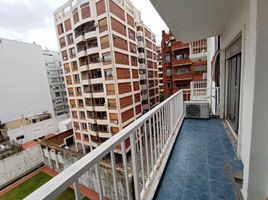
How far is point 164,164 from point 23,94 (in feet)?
59.1

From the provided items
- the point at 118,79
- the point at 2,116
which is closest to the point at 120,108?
the point at 118,79

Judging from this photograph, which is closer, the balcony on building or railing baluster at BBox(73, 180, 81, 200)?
railing baluster at BBox(73, 180, 81, 200)

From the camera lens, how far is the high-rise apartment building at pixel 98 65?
A: 30.9ft

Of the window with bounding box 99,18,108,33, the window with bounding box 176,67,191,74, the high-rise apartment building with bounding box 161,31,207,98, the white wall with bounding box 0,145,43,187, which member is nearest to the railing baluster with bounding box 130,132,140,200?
the window with bounding box 99,18,108,33

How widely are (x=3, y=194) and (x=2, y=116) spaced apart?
8655 mm

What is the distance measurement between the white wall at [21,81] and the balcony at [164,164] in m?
16.8

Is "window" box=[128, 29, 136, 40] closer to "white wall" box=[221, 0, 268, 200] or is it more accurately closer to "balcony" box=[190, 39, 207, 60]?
"balcony" box=[190, 39, 207, 60]

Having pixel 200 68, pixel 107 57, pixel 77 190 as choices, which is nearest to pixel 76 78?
pixel 107 57

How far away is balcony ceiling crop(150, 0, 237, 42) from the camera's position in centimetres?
173

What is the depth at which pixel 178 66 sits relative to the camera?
14852mm

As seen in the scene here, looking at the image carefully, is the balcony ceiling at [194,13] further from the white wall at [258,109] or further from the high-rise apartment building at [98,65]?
the high-rise apartment building at [98,65]

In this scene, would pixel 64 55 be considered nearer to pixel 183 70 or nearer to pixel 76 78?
pixel 76 78

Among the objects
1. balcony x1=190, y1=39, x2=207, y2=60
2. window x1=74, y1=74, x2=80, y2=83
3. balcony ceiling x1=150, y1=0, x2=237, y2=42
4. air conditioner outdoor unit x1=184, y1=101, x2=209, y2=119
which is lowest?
air conditioner outdoor unit x1=184, y1=101, x2=209, y2=119

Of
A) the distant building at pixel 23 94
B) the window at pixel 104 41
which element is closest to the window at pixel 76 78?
the window at pixel 104 41
